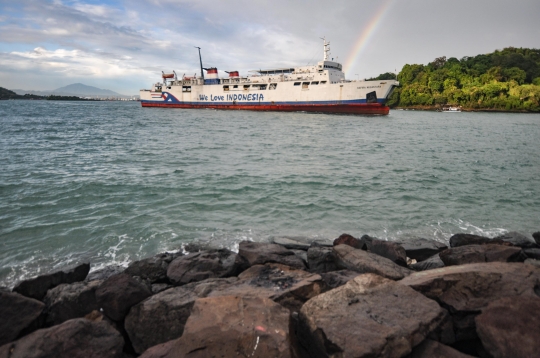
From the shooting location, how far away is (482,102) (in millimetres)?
64812

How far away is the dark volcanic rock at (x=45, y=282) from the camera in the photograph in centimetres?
369

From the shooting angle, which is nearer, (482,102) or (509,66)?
Result: (482,102)

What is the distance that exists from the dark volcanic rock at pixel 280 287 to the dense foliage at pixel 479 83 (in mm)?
74025

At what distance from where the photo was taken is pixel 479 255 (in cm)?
414

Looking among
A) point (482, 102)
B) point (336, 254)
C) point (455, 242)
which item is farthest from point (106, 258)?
point (482, 102)

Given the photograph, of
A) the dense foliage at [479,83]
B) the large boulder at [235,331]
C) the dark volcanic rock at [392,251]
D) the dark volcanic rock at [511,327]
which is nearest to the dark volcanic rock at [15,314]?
the large boulder at [235,331]

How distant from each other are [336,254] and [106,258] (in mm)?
3721

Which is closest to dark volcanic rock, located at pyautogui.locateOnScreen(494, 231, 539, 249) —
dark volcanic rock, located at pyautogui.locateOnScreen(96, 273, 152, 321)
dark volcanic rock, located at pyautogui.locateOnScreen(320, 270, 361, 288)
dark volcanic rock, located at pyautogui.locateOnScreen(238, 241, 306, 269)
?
dark volcanic rock, located at pyautogui.locateOnScreen(320, 270, 361, 288)

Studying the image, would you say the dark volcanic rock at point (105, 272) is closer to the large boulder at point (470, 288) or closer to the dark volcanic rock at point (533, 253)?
the large boulder at point (470, 288)

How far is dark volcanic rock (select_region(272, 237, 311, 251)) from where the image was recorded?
5.38 m

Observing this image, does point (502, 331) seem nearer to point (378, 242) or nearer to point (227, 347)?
point (227, 347)

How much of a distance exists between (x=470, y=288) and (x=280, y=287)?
5.68 feet

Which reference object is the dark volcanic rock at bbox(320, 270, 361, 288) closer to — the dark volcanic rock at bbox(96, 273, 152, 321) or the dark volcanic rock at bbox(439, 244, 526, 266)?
the dark volcanic rock at bbox(439, 244, 526, 266)

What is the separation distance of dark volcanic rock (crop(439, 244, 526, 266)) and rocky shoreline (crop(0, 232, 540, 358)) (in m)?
0.78
